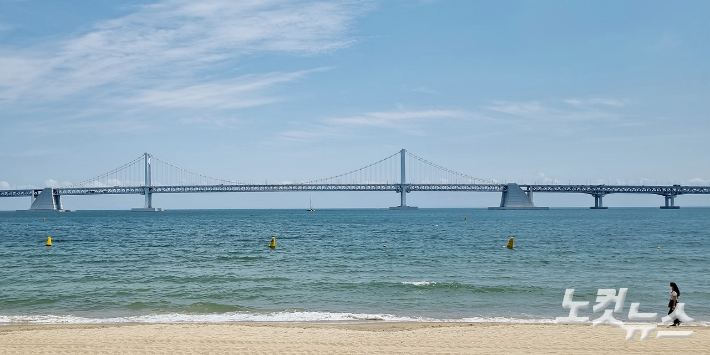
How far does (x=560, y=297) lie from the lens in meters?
13.9

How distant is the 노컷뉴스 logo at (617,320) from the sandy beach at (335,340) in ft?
0.71

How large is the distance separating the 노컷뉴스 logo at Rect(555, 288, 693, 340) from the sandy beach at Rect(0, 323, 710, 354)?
0.22 meters

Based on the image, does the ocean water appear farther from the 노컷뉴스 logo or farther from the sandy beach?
the sandy beach

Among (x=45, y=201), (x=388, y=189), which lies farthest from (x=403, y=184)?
(x=45, y=201)

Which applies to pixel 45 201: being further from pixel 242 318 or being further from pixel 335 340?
pixel 335 340

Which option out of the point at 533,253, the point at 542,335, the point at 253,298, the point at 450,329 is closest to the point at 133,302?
the point at 253,298

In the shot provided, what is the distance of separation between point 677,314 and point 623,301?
9.64ft

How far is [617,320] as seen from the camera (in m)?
11.1

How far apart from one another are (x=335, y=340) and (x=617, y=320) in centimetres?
573

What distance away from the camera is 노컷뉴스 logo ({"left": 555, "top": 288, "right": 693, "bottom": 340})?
9.36m

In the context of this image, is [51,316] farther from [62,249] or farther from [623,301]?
[62,249]

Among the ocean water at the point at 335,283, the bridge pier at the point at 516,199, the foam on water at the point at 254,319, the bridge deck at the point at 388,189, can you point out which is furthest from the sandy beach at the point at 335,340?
the bridge pier at the point at 516,199

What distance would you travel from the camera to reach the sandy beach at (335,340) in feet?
26.7

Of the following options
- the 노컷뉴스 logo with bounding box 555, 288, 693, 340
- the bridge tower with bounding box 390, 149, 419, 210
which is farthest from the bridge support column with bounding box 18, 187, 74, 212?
the 노컷뉴스 logo with bounding box 555, 288, 693, 340
